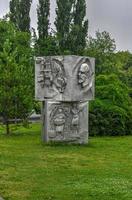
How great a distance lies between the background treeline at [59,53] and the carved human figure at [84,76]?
3943mm

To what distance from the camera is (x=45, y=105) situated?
19953mm

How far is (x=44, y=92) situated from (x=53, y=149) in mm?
2395

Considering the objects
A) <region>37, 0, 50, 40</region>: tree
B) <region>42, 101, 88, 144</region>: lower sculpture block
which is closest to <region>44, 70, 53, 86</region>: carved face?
<region>42, 101, 88, 144</region>: lower sculpture block

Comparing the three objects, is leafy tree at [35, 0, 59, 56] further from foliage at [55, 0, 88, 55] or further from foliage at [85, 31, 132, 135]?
foliage at [85, 31, 132, 135]

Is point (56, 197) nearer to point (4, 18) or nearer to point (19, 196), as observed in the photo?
point (19, 196)

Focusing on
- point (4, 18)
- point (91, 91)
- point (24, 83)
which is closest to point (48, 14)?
point (4, 18)

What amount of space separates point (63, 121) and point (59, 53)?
80.8ft

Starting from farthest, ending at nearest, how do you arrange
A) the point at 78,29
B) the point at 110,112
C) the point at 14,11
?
the point at 14,11
the point at 78,29
the point at 110,112

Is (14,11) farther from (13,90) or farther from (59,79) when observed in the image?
(59,79)

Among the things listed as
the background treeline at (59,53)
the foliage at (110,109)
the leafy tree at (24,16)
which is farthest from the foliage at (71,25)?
the foliage at (110,109)

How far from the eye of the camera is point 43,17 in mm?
44562

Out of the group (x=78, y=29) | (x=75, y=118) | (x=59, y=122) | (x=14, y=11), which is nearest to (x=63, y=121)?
(x=59, y=122)

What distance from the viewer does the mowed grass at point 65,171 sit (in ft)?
36.0

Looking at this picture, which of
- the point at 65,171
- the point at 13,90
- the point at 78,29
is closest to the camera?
the point at 65,171
